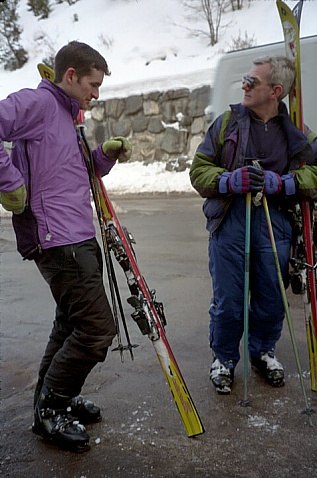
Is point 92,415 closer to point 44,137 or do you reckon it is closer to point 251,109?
point 44,137

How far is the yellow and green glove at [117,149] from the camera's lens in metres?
2.78

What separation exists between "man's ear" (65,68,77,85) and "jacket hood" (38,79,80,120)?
56 millimetres

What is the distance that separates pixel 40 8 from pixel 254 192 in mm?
21358

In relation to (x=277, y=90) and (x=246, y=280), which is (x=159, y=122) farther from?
(x=246, y=280)

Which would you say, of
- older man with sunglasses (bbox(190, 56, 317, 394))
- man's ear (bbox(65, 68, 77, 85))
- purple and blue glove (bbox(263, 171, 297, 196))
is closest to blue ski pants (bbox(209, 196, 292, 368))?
older man with sunglasses (bbox(190, 56, 317, 394))

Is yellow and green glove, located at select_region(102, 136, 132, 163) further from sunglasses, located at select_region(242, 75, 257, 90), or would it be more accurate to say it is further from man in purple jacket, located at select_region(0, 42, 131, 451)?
sunglasses, located at select_region(242, 75, 257, 90)

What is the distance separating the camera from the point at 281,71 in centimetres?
303

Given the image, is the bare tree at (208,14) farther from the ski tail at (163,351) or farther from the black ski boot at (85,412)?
the black ski boot at (85,412)

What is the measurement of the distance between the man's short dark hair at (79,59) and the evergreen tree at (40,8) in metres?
20.5

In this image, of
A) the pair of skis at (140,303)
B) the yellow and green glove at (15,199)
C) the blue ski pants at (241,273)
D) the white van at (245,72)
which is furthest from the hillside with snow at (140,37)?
the yellow and green glove at (15,199)

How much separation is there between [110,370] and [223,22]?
19.0 meters

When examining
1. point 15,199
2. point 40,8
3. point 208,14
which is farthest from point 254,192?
point 40,8

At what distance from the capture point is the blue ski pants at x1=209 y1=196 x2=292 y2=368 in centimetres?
311

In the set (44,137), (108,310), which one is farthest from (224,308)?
(44,137)
